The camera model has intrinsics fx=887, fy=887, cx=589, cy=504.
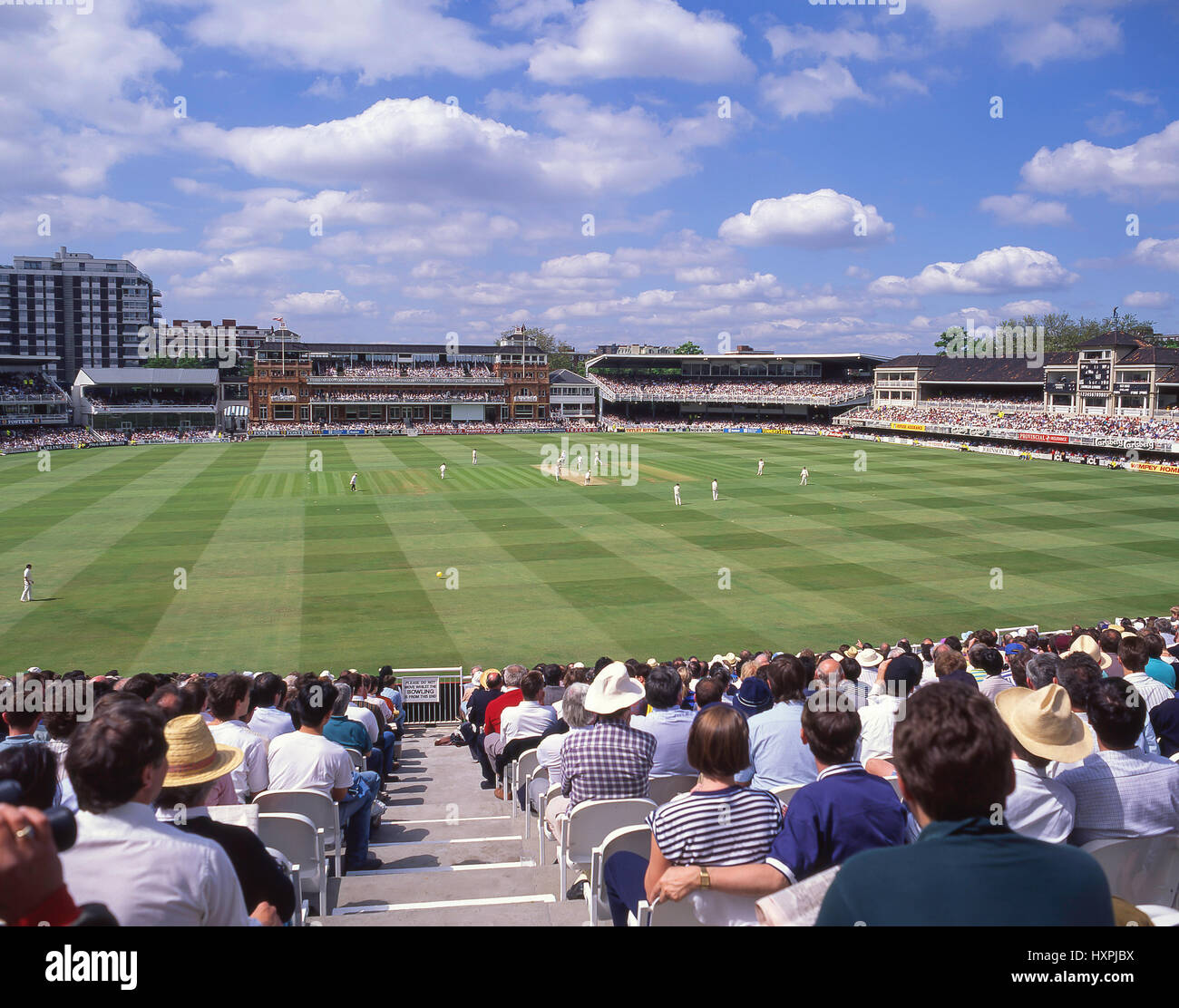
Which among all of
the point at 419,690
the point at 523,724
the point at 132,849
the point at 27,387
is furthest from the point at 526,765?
the point at 27,387

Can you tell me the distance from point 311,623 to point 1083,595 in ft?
74.8

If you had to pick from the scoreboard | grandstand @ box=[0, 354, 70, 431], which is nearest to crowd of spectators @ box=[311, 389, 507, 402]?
grandstand @ box=[0, 354, 70, 431]

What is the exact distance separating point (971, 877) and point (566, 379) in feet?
375

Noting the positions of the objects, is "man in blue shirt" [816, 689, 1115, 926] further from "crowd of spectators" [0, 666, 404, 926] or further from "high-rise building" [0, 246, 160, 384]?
"high-rise building" [0, 246, 160, 384]

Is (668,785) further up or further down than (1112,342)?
further down

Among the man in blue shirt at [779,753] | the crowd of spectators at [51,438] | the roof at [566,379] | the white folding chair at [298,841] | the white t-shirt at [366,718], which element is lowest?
the white t-shirt at [366,718]

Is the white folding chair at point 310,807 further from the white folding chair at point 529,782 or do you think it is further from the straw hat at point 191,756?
the white folding chair at point 529,782

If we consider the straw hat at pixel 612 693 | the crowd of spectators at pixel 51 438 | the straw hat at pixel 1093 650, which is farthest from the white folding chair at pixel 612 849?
the crowd of spectators at pixel 51 438

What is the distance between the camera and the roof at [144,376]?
95.5 m

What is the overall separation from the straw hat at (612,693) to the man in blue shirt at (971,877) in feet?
12.2

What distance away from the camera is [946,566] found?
3089 centimetres

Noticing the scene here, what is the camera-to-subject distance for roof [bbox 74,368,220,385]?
313 ft

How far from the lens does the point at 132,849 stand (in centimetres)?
334

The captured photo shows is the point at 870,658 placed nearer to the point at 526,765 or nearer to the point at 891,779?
the point at 526,765
